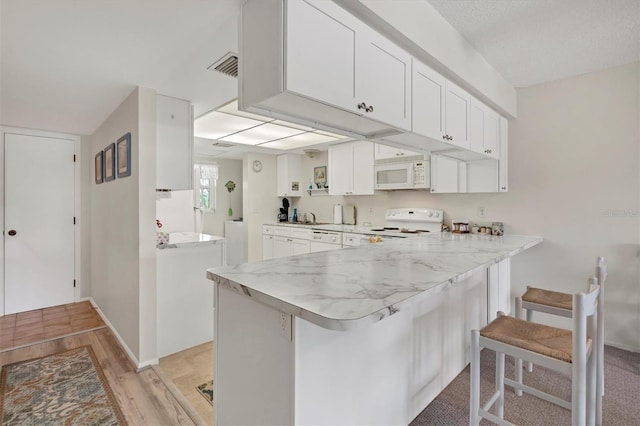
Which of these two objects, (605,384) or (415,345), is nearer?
(415,345)

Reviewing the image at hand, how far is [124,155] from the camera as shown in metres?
2.77

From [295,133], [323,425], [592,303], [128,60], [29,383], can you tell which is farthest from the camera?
[295,133]

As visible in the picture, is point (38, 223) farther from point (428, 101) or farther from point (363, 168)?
point (428, 101)

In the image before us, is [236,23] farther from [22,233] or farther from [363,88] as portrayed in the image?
[22,233]

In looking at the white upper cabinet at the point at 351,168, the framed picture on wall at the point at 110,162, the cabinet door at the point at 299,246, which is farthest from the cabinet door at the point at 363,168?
the framed picture on wall at the point at 110,162

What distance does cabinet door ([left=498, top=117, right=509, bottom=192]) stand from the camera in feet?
10.1

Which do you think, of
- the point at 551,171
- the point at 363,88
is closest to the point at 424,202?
the point at 551,171

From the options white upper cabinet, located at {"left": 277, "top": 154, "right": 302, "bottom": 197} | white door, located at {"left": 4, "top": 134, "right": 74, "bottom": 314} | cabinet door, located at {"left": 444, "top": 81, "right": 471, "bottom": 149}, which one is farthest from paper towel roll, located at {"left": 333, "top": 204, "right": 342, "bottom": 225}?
white door, located at {"left": 4, "top": 134, "right": 74, "bottom": 314}

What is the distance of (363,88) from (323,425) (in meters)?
1.45

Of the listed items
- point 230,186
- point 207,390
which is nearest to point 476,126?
point 207,390

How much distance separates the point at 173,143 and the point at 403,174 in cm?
243

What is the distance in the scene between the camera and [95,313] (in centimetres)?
376

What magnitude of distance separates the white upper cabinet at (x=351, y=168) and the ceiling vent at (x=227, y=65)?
228cm

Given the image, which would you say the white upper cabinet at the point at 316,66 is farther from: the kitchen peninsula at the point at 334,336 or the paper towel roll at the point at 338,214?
the paper towel roll at the point at 338,214
